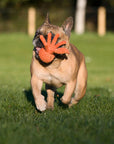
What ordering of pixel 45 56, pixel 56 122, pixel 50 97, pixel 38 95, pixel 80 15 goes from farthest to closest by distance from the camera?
1. pixel 80 15
2. pixel 50 97
3. pixel 38 95
4. pixel 45 56
5. pixel 56 122

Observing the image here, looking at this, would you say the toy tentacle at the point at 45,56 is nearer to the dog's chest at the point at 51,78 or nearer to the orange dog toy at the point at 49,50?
the orange dog toy at the point at 49,50

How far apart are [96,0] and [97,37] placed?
46.7ft

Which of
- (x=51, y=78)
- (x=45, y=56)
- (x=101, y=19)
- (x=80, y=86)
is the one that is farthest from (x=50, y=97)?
(x=101, y=19)

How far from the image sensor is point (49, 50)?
18.0ft

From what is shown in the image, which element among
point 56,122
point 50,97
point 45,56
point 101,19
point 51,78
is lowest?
point 101,19

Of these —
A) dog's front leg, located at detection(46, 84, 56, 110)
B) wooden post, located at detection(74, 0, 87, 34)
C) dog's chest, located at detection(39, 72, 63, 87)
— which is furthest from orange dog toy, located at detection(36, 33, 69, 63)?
wooden post, located at detection(74, 0, 87, 34)

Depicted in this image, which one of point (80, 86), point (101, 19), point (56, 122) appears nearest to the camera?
point (56, 122)

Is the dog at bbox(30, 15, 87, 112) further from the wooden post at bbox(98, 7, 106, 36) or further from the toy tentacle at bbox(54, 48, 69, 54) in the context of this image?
the wooden post at bbox(98, 7, 106, 36)

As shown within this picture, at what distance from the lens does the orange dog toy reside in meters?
5.43

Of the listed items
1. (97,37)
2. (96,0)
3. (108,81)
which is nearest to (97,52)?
(97,37)

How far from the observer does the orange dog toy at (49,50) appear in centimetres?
543

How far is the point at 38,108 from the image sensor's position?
568 cm

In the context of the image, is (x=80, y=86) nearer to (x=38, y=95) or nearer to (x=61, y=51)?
(x=38, y=95)

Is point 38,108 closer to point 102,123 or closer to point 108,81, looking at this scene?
point 102,123
